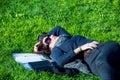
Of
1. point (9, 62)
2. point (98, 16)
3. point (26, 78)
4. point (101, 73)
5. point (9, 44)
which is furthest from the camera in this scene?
point (98, 16)

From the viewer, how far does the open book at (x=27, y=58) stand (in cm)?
659

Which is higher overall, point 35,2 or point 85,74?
point 35,2

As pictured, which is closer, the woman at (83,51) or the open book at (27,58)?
the woman at (83,51)

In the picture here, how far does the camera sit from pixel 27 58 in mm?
6766

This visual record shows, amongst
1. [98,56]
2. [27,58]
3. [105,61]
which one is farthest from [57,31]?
[105,61]

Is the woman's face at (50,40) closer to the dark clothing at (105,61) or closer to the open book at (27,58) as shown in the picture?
the open book at (27,58)

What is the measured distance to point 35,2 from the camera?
896 centimetres

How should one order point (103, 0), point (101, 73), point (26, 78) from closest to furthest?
point (101, 73)
point (26, 78)
point (103, 0)

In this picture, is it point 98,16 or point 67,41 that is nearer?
point 67,41

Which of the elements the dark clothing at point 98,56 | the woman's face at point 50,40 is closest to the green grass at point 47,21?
the woman's face at point 50,40

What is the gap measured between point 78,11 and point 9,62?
2.30 m

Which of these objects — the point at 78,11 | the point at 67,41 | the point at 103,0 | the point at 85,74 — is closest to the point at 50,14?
the point at 78,11

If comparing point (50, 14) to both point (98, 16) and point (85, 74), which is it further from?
point (85, 74)

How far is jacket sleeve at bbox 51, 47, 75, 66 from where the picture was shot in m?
6.31
